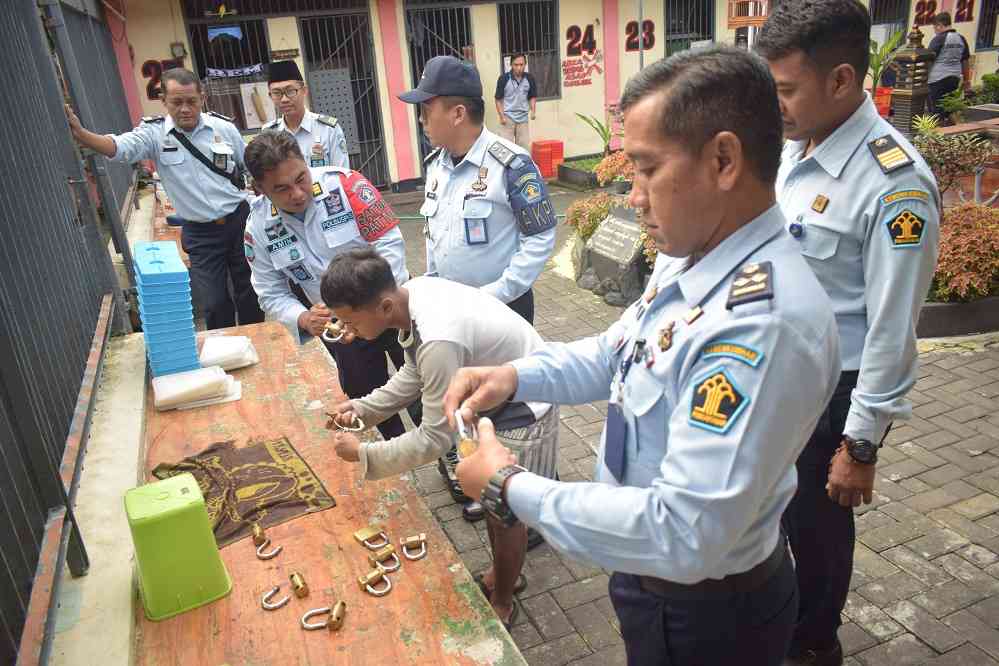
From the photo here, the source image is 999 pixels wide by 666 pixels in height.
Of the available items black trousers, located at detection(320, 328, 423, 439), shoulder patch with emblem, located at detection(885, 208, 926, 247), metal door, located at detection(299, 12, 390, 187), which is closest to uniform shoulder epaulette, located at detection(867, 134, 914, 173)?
shoulder patch with emblem, located at detection(885, 208, 926, 247)

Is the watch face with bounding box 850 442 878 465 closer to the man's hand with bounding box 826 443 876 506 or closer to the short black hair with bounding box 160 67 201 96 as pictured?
the man's hand with bounding box 826 443 876 506

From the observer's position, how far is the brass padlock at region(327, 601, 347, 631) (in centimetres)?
192

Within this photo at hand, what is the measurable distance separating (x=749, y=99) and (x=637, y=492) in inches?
27.4

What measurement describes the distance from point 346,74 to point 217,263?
703 centimetres

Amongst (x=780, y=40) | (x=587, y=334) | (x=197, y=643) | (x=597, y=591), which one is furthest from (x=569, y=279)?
(x=197, y=643)

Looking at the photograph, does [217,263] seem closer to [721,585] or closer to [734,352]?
[721,585]

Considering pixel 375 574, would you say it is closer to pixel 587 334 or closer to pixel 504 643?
pixel 504 643

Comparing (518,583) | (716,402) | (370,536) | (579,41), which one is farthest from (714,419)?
(579,41)

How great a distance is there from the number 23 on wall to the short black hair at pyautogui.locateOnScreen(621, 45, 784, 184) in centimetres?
1219

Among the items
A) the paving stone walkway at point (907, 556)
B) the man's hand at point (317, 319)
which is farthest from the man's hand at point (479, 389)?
the man's hand at point (317, 319)

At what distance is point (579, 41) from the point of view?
12.7 meters

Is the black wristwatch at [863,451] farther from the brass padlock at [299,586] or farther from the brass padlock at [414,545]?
the brass padlock at [299,586]

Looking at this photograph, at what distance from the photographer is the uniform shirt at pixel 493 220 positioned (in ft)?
11.9

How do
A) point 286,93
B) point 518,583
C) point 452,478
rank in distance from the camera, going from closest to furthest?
point 518,583, point 452,478, point 286,93
